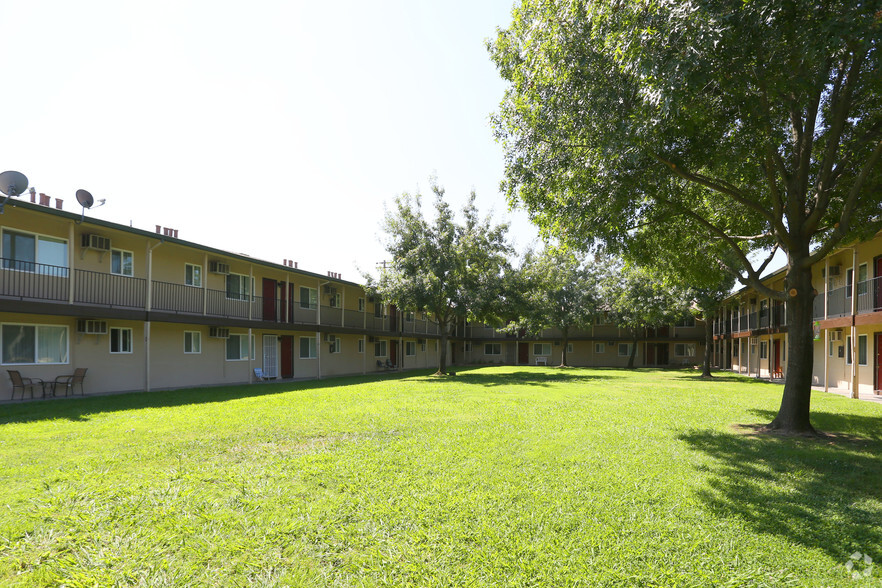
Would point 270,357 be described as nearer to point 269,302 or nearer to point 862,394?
point 269,302

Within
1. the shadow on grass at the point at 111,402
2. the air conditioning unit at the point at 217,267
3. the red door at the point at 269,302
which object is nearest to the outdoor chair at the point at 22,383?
the shadow on grass at the point at 111,402

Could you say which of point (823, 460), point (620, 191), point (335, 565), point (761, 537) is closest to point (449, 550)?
point (335, 565)

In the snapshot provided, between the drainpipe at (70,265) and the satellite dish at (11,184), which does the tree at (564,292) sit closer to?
the drainpipe at (70,265)

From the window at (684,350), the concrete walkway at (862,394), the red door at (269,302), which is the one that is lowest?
the window at (684,350)

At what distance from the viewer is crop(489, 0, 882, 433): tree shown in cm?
643

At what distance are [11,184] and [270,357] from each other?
41.9ft

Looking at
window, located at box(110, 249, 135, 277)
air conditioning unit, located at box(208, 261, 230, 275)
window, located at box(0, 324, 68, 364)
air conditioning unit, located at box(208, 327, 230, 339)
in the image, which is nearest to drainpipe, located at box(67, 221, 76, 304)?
window, located at box(0, 324, 68, 364)

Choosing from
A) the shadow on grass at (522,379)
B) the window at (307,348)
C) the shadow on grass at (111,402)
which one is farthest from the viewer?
the window at (307,348)

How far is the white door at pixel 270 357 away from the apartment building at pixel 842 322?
20045mm

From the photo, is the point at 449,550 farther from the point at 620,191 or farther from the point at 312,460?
the point at 620,191

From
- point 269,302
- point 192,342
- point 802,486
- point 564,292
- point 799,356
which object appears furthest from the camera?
point 564,292

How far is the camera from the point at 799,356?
9.58 metres

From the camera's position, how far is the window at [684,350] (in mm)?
45156

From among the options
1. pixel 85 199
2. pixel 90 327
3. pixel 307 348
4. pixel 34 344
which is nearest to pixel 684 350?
pixel 307 348
